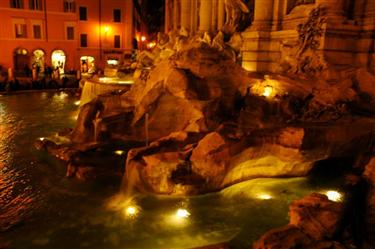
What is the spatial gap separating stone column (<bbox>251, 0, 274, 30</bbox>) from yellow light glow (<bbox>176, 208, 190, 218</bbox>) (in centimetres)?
1005

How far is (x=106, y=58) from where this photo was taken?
34.6 m

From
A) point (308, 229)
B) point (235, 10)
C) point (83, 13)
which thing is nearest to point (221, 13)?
point (235, 10)

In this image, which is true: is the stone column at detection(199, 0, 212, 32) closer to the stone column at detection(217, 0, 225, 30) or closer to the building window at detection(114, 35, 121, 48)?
the stone column at detection(217, 0, 225, 30)

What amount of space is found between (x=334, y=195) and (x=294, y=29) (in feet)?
25.5

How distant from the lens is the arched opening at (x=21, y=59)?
31.8m

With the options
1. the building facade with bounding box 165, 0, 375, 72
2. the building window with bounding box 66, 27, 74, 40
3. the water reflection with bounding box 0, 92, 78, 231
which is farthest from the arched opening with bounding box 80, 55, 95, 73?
the building facade with bounding box 165, 0, 375, 72

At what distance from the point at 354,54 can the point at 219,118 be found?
16.5ft

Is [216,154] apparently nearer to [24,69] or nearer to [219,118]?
[219,118]

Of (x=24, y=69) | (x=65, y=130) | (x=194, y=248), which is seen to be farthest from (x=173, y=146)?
(x=24, y=69)

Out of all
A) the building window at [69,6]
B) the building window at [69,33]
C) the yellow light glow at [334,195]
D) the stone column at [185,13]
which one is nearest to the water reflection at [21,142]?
the yellow light glow at [334,195]

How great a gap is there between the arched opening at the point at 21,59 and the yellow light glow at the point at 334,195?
3002cm

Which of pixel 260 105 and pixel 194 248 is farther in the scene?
pixel 260 105

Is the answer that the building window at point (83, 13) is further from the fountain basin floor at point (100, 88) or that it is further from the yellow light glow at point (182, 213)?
the yellow light glow at point (182, 213)

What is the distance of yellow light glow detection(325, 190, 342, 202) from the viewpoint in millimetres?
6981
